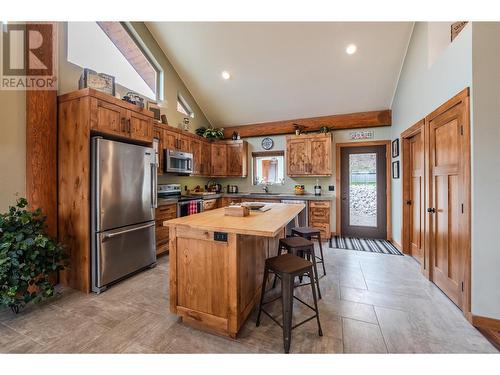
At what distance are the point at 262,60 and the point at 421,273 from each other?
428 cm

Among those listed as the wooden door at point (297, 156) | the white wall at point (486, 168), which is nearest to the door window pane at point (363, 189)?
the wooden door at point (297, 156)

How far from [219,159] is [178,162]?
1.46 meters

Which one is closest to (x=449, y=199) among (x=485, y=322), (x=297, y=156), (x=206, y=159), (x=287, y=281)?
(x=485, y=322)

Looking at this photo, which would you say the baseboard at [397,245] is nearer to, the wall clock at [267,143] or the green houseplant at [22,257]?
the wall clock at [267,143]

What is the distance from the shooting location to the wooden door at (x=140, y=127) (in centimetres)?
292

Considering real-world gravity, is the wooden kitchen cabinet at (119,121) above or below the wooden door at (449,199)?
above

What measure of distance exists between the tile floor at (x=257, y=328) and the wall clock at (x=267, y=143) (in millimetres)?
3691

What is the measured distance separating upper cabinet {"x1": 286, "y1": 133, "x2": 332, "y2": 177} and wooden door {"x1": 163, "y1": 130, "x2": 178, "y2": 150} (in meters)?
2.49

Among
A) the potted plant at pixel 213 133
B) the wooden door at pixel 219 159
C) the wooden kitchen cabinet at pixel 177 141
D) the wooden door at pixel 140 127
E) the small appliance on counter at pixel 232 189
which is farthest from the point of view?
the small appliance on counter at pixel 232 189

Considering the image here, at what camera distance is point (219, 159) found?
5598 mm

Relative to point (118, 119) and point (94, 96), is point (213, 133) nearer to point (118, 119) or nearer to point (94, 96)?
point (118, 119)

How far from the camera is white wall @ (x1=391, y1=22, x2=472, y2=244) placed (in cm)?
207
